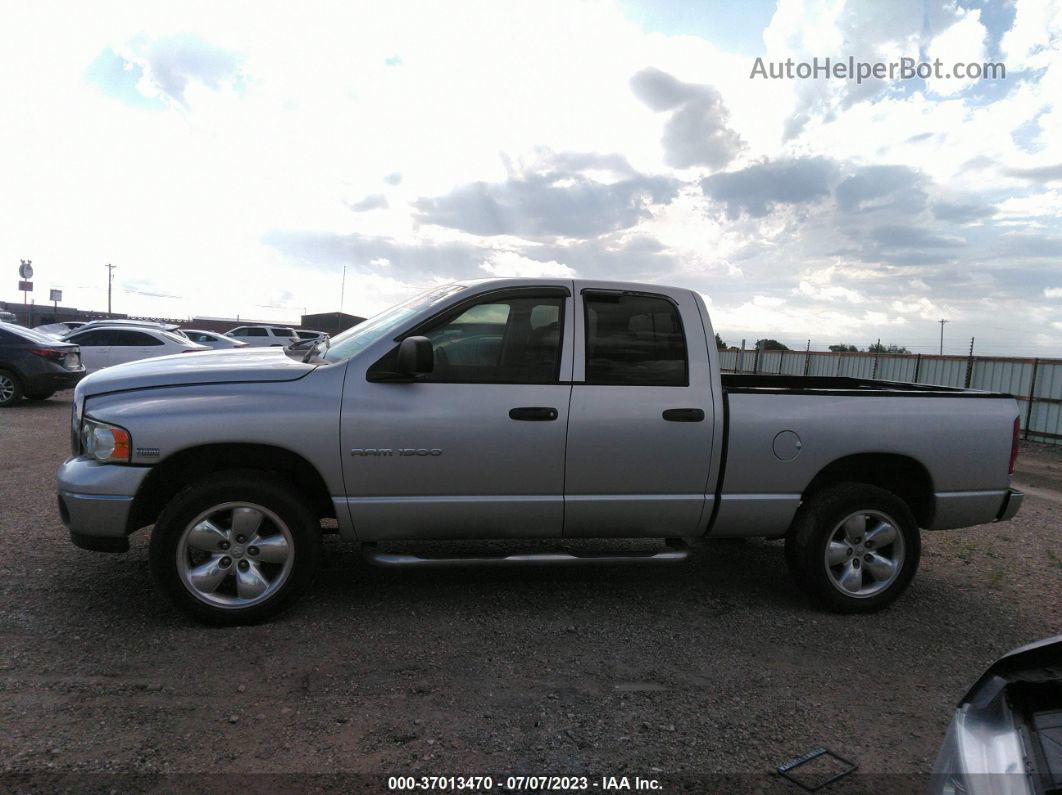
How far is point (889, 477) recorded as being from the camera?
4746mm

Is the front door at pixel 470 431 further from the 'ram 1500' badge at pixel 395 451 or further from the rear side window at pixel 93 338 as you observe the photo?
the rear side window at pixel 93 338

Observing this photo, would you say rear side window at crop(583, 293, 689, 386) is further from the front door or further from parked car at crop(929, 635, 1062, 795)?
parked car at crop(929, 635, 1062, 795)

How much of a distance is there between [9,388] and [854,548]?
13633mm

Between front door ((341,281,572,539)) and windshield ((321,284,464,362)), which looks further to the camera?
windshield ((321,284,464,362))

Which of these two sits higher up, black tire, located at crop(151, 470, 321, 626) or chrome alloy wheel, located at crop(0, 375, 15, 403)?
black tire, located at crop(151, 470, 321, 626)

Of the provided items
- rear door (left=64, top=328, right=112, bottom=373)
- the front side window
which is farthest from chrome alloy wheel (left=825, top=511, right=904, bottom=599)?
rear door (left=64, top=328, right=112, bottom=373)

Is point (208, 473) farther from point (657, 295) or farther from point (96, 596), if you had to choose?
point (657, 295)

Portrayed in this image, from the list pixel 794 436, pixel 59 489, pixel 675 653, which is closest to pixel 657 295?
pixel 794 436

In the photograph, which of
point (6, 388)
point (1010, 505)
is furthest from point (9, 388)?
point (1010, 505)

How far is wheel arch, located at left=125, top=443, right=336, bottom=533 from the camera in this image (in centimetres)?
380

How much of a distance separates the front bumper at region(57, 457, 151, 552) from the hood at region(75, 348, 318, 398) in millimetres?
431

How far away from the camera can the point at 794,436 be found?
429 centimetres

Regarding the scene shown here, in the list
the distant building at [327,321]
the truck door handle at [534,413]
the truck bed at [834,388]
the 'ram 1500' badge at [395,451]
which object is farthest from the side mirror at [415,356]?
the distant building at [327,321]

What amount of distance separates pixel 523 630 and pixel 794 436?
1.92 metres
